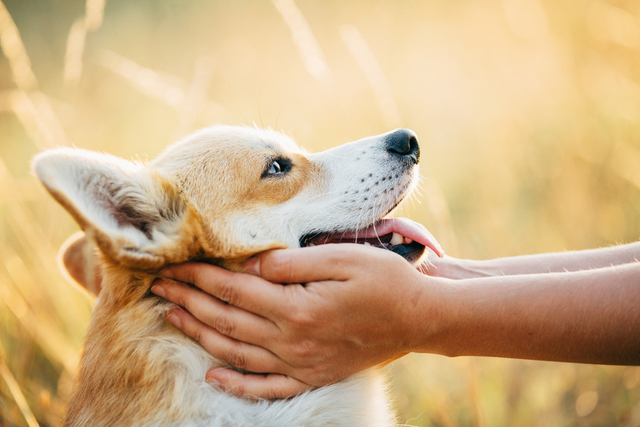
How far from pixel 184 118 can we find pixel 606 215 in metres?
3.36

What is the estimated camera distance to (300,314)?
4.17 feet

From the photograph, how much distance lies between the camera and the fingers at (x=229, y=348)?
1337mm

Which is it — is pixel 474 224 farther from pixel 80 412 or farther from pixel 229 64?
pixel 229 64

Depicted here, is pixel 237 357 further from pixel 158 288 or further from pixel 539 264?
pixel 539 264

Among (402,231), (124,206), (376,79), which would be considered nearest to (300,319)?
(402,231)

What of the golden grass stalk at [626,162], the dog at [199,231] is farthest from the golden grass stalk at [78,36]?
the golden grass stalk at [626,162]

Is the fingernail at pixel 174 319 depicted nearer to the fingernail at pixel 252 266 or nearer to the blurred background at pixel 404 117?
the fingernail at pixel 252 266

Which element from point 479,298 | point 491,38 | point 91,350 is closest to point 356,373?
point 479,298

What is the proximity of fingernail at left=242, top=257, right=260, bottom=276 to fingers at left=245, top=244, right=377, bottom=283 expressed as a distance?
0.14 ft

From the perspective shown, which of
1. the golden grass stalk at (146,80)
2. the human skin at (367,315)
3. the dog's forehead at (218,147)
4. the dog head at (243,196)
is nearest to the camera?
the human skin at (367,315)

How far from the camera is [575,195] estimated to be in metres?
3.40

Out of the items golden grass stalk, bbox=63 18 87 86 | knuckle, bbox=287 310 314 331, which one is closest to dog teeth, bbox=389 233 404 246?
knuckle, bbox=287 310 314 331

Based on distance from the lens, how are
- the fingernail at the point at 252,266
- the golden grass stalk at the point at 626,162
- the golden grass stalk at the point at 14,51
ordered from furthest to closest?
the golden grass stalk at the point at 626,162 → the golden grass stalk at the point at 14,51 → the fingernail at the point at 252,266

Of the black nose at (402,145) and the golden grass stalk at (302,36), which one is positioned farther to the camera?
the golden grass stalk at (302,36)
